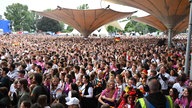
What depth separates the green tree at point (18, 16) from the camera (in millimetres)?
100625

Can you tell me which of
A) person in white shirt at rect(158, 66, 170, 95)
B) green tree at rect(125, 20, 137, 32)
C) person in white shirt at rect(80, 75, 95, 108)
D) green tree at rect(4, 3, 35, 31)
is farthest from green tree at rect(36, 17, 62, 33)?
person in white shirt at rect(80, 75, 95, 108)

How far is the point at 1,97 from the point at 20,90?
72 centimetres

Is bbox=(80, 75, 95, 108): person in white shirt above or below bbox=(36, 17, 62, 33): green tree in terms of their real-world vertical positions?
below

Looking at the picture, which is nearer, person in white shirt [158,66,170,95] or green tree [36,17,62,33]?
person in white shirt [158,66,170,95]

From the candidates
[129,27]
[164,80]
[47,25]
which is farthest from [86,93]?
Answer: [129,27]

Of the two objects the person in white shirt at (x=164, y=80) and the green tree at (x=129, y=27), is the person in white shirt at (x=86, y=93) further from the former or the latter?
the green tree at (x=129, y=27)

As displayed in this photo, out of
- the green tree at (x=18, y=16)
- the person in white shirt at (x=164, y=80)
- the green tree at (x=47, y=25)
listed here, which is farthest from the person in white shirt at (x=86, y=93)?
the green tree at (x=18, y=16)

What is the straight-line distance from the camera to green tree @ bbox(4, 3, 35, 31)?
10062cm

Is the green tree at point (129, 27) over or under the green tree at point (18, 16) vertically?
under

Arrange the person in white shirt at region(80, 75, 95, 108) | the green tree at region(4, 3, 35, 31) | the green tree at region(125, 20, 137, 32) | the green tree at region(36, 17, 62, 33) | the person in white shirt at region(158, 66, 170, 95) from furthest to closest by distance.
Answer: the green tree at region(125, 20, 137, 32) → the green tree at region(4, 3, 35, 31) → the green tree at region(36, 17, 62, 33) → the person in white shirt at region(158, 66, 170, 95) → the person in white shirt at region(80, 75, 95, 108)

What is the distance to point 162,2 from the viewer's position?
86.4ft

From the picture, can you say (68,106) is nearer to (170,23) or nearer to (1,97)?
(1,97)

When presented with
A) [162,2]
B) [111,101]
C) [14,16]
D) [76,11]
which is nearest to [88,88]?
[111,101]

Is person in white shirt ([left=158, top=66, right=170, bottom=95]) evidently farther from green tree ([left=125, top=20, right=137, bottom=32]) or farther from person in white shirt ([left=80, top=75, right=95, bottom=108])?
green tree ([left=125, top=20, right=137, bottom=32])
